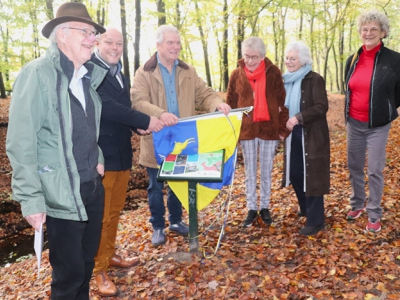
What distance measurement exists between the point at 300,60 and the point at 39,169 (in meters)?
3.59

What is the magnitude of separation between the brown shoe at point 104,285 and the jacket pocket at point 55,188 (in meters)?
1.73

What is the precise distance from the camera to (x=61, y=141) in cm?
247

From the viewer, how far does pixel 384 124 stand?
177 inches

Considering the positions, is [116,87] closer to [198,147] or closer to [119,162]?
[119,162]

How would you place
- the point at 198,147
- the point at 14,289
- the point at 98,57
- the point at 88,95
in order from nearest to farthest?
1. the point at 88,95
2. the point at 98,57
3. the point at 198,147
4. the point at 14,289

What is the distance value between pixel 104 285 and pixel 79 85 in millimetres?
2430

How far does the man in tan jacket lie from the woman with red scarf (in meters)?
0.47

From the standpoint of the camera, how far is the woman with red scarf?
14.9 feet

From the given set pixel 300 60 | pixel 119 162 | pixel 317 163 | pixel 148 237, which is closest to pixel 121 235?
pixel 148 237

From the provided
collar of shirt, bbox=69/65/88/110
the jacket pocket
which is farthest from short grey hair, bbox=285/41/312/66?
the jacket pocket

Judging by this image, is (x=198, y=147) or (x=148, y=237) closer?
(x=198, y=147)

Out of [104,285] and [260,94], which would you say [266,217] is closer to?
[260,94]

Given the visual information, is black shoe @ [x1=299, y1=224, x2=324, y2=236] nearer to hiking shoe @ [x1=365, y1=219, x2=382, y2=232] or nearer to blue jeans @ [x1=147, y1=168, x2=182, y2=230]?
hiking shoe @ [x1=365, y1=219, x2=382, y2=232]

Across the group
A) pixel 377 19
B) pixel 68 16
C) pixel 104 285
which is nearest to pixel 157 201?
pixel 104 285
